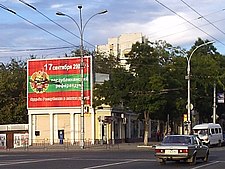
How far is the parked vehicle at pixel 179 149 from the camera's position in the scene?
2730 cm

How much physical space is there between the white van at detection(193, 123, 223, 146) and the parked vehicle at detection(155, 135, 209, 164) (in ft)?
97.8

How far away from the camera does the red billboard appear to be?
216 feet

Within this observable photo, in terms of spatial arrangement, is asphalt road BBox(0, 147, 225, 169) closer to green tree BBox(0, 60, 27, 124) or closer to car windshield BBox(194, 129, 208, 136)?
A: car windshield BBox(194, 129, 208, 136)

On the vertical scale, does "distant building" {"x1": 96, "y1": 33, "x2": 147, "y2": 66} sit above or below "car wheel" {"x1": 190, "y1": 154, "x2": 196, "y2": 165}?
above

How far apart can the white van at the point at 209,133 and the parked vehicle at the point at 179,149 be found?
29.8 m

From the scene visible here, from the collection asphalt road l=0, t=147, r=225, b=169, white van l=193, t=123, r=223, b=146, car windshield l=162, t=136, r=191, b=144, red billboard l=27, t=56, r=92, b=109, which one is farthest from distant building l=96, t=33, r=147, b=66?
car windshield l=162, t=136, r=191, b=144

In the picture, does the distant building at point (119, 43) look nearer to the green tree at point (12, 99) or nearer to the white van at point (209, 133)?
the green tree at point (12, 99)

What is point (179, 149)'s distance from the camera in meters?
27.3

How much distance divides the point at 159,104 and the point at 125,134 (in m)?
14.7

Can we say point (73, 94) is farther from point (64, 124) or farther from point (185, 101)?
point (185, 101)

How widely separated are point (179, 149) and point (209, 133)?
32.6m

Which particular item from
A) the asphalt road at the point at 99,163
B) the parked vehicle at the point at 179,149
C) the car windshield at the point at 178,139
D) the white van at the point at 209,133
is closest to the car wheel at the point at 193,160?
the parked vehicle at the point at 179,149

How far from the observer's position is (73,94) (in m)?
66.4

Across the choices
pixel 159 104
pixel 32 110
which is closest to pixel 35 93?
pixel 32 110
